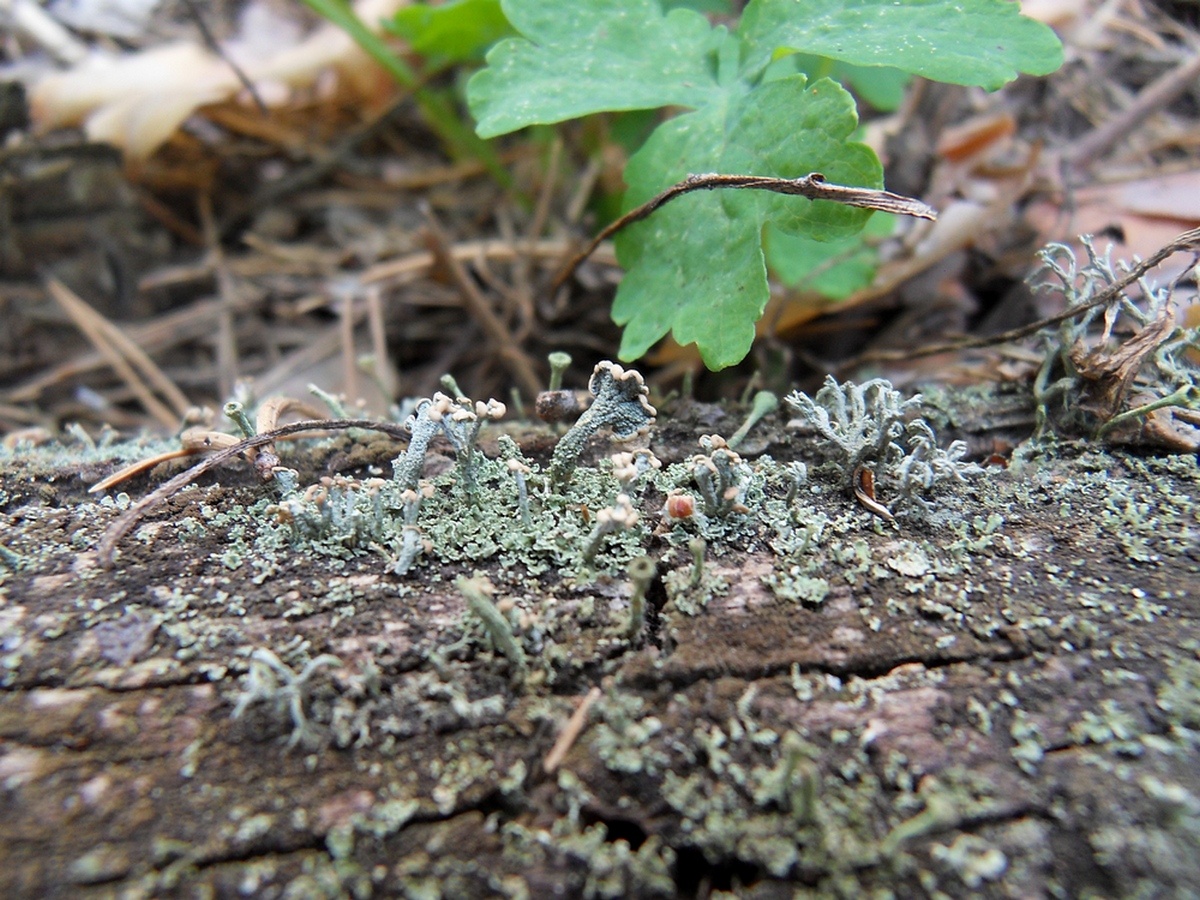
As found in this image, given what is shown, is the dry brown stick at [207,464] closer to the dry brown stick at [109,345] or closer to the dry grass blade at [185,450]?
the dry grass blade at [185,450]

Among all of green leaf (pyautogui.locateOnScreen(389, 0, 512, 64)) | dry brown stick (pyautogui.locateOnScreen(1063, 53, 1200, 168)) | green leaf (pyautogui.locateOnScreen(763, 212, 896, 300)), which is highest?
green leaf (pyautogui.locateOnScreen(389, 0, 512, 64))

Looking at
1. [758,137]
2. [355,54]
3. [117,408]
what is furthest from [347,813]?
[355,54]

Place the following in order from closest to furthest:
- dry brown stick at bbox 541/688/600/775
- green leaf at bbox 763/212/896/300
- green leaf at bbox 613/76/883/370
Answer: dry brown stick at bbox 541/688/600/775, green leaf at bbox 613/76/883/370, green leaf at bbox 763/212/896/300

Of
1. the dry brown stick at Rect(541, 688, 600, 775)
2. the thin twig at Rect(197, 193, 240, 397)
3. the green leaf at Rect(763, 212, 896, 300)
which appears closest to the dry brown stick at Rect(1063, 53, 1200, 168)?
the green leaf at Rect(763, 212, 896, 300)

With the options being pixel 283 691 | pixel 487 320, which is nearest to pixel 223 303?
pixel 487 320

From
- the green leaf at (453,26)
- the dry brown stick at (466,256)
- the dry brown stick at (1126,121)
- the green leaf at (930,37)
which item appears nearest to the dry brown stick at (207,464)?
the green leaf at (930,37)

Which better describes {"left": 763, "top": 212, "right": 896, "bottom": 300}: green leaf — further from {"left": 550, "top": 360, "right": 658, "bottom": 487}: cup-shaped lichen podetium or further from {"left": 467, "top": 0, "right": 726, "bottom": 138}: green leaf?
{"left": 550, "top": 360, "right": 658, "bottom": 487}: cup-shaped lichen podetium
